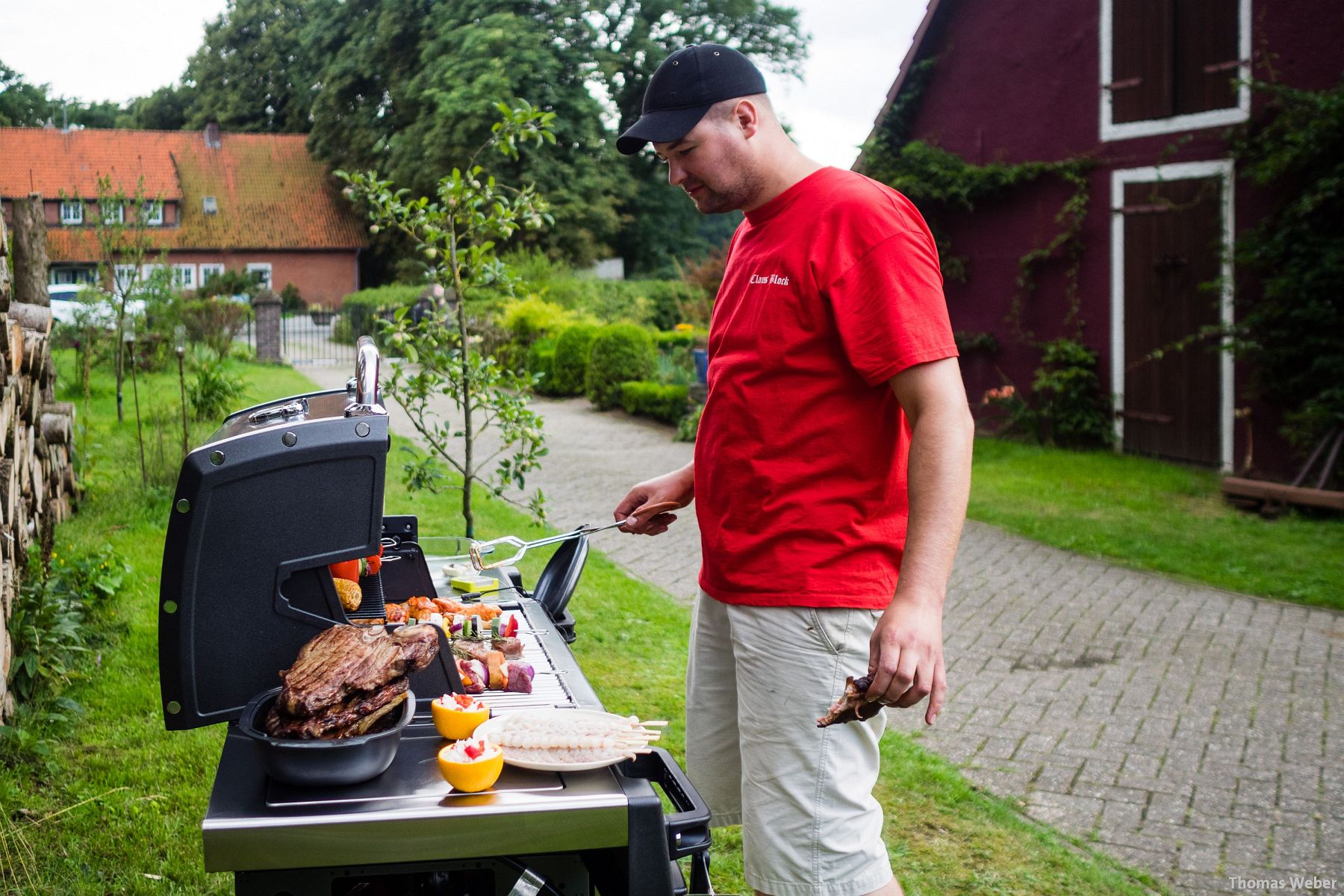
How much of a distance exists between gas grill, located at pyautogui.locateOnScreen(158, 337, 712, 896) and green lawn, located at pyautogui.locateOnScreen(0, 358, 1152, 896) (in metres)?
1.44

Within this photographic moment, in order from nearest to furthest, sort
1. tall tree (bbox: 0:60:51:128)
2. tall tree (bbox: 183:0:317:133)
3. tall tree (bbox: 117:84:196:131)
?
tall tree (bbox: 0:60:51:128), tall tree (bbox: 183:0:317:133), tall tree (bbox: 117:84:196:131)

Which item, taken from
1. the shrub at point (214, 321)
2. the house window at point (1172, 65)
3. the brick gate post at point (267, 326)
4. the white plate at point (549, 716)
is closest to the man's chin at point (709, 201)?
the white plate at point (549, 716)

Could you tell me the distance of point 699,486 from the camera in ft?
7.84

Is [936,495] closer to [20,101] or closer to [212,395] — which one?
[20,101]

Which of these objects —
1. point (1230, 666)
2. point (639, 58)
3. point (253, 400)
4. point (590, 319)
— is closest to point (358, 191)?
point (1230, 666)

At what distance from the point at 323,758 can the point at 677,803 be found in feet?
1.92

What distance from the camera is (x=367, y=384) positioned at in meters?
2.50

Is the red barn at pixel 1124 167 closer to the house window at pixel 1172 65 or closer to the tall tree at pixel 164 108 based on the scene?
the house window at pixel 1172 65

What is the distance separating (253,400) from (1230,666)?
1004cm

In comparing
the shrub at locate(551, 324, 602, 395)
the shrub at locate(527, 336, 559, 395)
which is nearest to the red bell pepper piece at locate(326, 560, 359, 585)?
the shrub at locate(527, 336, 559, 395)

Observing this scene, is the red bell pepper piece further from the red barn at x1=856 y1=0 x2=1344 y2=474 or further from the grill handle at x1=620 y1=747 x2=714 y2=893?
the red barn at x1=856 y1=0 x2=1344 y2=474

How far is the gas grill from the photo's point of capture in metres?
1.79

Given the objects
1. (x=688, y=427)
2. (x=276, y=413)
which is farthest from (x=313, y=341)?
(x=276, y=413)

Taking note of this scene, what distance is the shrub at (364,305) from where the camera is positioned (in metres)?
24.8
